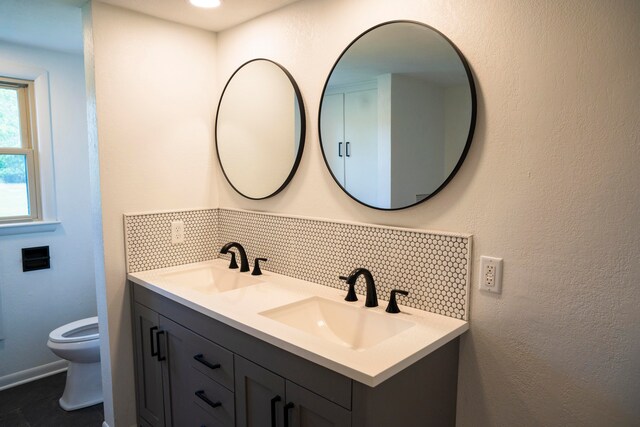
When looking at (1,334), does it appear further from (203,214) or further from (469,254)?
(469,254)

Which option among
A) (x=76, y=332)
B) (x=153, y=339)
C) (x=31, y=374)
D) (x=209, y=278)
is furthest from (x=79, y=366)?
(x=209, y=278)

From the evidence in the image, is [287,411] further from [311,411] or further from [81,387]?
[81,387]

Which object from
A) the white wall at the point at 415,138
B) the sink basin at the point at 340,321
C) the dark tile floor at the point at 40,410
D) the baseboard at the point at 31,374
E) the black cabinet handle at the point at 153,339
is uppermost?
the white wall at the point at 415,138

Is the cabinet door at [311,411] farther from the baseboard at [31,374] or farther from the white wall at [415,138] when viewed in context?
the baseboard at [31,374]

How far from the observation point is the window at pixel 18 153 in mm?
2852

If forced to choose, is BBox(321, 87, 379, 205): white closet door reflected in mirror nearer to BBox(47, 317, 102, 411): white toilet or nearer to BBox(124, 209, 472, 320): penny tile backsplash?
BBox(124, 209, 472, 320): penny tile backsplash

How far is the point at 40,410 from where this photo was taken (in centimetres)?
261

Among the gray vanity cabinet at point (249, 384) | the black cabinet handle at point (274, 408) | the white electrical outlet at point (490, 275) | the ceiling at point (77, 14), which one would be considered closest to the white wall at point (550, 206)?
the white electrical outlet at point (490, 275)

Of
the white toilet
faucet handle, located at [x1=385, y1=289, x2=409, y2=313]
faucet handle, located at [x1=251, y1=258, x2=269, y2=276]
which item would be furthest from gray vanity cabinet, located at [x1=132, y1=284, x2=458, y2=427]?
the white toilet

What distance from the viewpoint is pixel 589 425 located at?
127cm

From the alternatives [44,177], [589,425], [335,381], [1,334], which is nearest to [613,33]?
[589,425]

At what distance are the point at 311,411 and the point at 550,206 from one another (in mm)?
959

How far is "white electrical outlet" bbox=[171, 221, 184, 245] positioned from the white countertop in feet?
0.74

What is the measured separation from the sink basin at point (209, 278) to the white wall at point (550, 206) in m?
1.00
